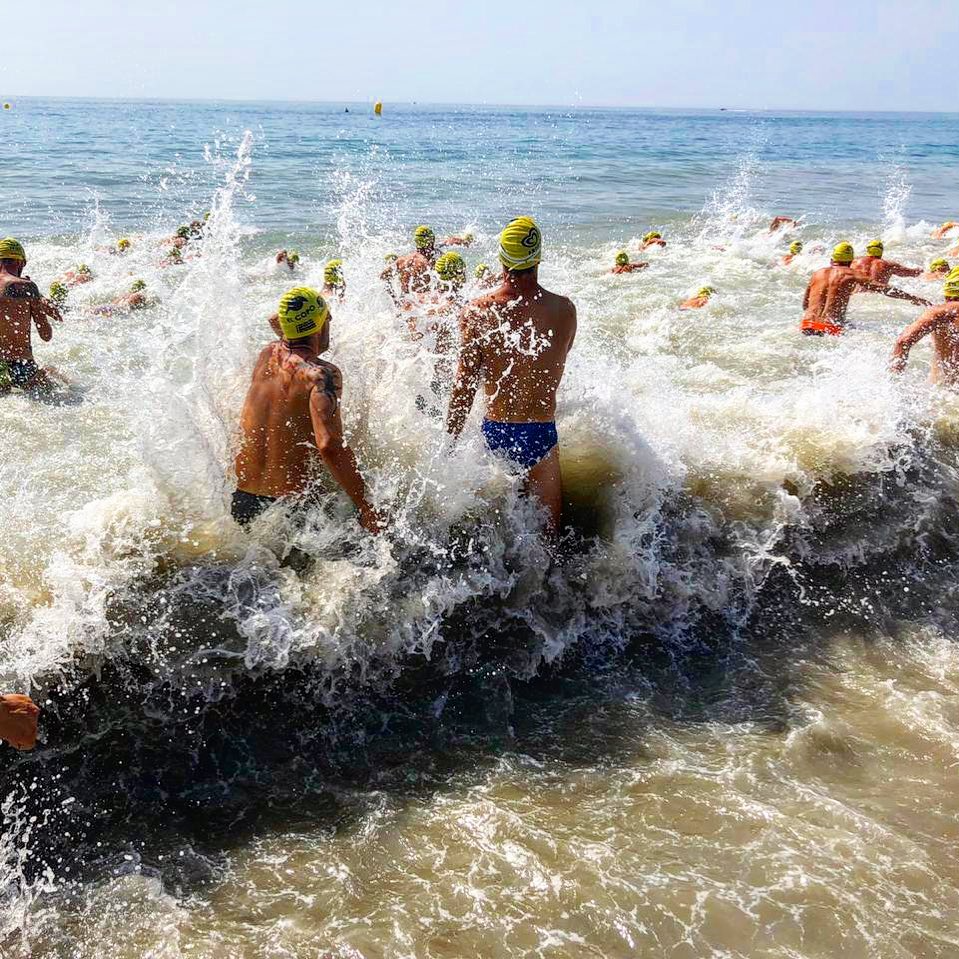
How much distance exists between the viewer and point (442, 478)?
14.9ft

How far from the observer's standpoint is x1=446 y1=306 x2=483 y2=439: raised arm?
4.23 m

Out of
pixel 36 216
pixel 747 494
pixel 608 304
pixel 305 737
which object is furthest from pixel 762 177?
pixel 305 737

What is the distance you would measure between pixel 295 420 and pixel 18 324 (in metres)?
5.40

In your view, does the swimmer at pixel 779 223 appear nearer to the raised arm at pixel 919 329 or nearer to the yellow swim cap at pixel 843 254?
the yellow swim cap at pixel 843 254

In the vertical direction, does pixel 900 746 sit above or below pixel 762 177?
below

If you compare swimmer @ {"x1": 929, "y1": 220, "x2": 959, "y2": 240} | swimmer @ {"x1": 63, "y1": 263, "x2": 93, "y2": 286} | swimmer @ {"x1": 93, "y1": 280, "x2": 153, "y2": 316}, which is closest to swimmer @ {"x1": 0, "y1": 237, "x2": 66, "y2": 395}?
swimmer @ {"x1": 93, "y1": 280, "x2": 153, "y2": 316}

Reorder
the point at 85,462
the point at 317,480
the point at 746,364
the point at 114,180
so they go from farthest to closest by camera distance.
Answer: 1. the point at 114,180
2. the point at 746,364
3. the point at 85,462
4. the point at 317,480

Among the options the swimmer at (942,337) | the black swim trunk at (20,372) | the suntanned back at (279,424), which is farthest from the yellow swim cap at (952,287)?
the black swim trunk at (20,372)

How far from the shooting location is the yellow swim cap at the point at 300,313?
151 inches

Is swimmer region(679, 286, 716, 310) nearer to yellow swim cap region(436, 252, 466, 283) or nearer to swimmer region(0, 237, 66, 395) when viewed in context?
yellow swim cap region(436, 252, 466, 283)

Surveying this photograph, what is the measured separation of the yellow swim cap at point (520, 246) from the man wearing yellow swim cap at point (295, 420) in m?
0.99

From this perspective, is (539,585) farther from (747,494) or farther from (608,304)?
(608,304)

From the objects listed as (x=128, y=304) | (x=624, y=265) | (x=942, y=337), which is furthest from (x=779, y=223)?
(x=128, y=304)

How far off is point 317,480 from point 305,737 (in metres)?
1.32
